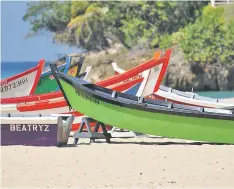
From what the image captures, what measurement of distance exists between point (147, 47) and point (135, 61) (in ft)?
14.9

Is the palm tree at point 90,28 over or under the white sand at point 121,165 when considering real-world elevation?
under

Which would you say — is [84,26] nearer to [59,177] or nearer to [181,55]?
[181,55]

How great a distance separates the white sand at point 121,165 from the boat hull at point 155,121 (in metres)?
0.26

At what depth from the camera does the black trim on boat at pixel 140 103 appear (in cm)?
1456

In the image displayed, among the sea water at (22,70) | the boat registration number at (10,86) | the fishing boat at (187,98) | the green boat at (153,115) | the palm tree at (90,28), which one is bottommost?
the sea water at (22,70)

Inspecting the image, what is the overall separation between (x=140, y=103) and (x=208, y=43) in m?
35.7

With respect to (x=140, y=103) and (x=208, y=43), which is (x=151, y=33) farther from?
(x=140, y=103)

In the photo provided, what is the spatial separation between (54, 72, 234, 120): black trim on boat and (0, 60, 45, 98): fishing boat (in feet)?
25.4

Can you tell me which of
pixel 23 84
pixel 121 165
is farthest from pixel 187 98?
pixel 121 165

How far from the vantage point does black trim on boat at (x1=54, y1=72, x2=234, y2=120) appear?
1456 centimetres

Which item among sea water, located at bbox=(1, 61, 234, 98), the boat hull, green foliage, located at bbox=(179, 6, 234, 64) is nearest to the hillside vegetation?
green foliage, located at bbox=(179, 6, 234, 64)

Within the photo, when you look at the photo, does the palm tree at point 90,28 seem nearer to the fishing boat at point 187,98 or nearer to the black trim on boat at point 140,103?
the fishing boat at point 187,98

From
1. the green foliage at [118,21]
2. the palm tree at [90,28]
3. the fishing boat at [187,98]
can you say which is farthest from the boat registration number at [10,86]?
the palm tree at [90,28]

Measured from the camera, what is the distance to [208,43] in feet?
164
